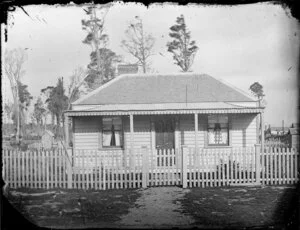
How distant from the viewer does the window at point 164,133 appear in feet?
45.4

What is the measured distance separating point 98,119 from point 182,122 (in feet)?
14.1

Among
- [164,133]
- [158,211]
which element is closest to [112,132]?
[164,133]

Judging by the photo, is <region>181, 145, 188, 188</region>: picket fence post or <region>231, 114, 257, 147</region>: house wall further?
<region>231, 114, 257, 147</region>: house wall

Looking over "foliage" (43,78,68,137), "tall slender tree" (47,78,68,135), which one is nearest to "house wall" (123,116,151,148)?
"tall slender tree" (47,78,68,135)

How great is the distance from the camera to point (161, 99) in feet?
46.4

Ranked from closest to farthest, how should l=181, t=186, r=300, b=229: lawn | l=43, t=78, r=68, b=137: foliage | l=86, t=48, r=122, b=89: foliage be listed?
l=181, t=186, r=300, b=229: lawn → l=43, t=78, r=68, b=137: foliage → l=86, t=48, r=122, b=89: foliage

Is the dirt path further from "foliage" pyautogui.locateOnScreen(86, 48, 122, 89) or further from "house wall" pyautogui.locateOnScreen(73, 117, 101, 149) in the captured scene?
"foliage" pyautogui.locateOnScreen(86, 48, 122, 89)

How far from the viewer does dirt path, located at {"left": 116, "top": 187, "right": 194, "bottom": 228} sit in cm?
534

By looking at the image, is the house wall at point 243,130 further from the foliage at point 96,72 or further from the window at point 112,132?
the foliage at point 96,72

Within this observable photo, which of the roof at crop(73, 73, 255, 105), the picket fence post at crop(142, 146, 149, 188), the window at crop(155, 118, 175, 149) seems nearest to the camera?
the picket fence post at crop(142, 146, 149, 188)

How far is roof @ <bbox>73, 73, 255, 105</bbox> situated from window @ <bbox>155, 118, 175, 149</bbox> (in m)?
1.08

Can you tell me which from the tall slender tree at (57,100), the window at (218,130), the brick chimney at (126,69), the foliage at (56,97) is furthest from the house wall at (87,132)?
the window at (218,130)

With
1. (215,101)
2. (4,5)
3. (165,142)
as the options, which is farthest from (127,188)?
(4,5)

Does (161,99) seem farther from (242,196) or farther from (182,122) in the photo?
(242,196)
